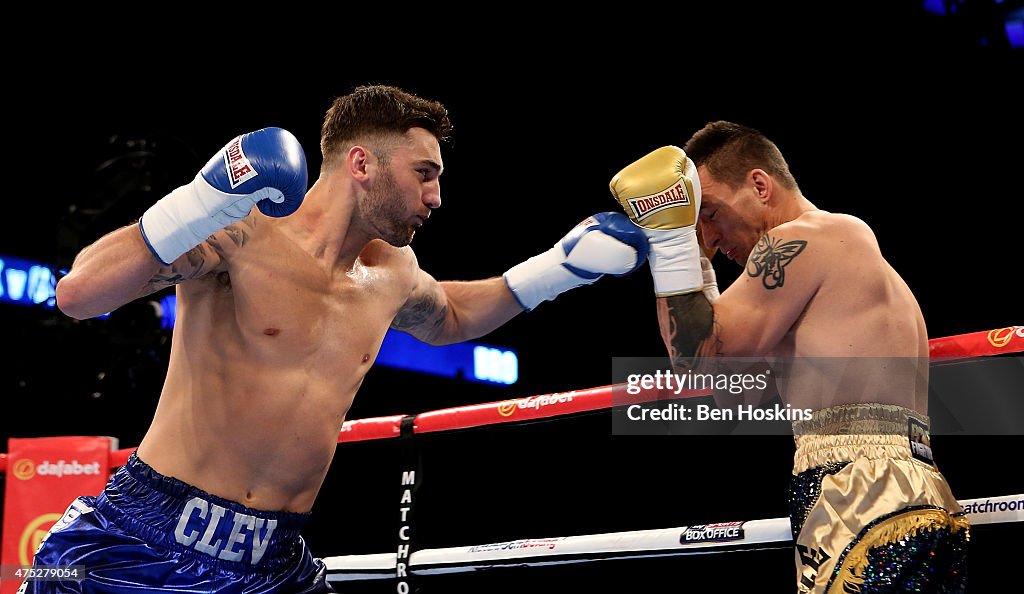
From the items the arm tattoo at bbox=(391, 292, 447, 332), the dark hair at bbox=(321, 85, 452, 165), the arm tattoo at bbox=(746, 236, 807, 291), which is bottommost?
the arm tattoo at bbox=(746, 236, 807, 291)

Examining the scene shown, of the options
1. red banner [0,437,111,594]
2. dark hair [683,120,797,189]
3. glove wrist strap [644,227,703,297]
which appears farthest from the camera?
red banner [0,437,111,594]

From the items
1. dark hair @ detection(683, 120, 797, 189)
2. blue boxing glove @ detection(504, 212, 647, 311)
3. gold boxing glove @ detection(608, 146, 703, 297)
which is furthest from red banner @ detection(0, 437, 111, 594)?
dark hair @ detection(683, 120, 797, 189)

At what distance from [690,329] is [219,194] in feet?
3.32

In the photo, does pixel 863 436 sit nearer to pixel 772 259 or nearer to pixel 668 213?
pixel 772 259

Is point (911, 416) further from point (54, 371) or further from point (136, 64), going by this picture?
point (136, 64)

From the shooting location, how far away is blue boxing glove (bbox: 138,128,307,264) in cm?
181

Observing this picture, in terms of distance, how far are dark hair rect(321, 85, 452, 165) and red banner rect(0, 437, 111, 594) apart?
66.9 inches

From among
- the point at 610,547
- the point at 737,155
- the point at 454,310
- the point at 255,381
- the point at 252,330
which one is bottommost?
the point at 610,547

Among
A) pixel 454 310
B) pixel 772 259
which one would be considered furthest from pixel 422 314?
pixel 772 259

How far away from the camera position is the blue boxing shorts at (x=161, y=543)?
6.12 ft

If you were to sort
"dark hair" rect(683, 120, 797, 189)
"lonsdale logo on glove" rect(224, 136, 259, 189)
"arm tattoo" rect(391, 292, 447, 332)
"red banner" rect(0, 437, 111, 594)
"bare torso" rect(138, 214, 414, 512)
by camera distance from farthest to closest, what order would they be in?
"red banner" rect(0, 437, 111, 594) → "arm tattoo" rect(391, 292, 447, 332) → "dark hair" rect(683, 120, 797, 189) → "bare torso" rect(138, 214, 414, 512) → "lonsdale logo on glove" rect(224, 136, 259, 189)

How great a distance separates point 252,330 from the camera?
6.65 ft

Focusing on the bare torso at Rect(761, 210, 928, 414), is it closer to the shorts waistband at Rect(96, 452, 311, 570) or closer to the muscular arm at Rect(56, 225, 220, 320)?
the shorts waistband at Rect(96, 452, 311, 570)

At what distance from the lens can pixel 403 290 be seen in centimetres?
239
